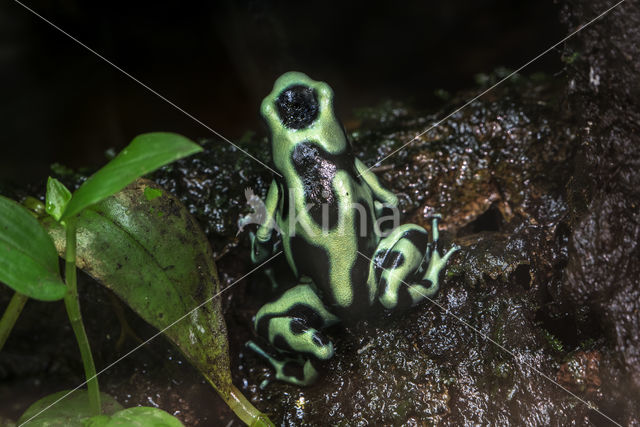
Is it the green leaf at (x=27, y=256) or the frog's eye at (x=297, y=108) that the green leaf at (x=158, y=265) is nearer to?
the green leaf at (x=27, y=256)

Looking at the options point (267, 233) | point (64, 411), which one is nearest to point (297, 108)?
point (267, 233)

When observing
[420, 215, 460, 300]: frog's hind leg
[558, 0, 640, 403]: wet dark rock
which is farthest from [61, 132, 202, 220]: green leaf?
[558, 0, 640, 403]: wet dark rock

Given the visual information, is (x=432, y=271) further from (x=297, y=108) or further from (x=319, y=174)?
(x=297, y=108)

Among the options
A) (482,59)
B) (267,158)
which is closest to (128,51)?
(267,158)

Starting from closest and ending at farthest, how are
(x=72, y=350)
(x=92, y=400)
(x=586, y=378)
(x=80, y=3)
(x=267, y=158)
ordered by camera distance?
1. (x=92, y=400)
2. (x=586, y=378)
3. (x=72, y=350)
4. (x=267, y=158)
5. (x=80, y=3)

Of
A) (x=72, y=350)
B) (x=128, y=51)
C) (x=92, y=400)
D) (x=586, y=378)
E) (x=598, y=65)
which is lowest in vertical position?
(x=586, y=378)

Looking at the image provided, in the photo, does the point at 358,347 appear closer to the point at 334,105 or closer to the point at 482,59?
the point at 334,105

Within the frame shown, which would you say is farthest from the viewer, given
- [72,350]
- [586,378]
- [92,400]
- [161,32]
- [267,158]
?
[161,32]
